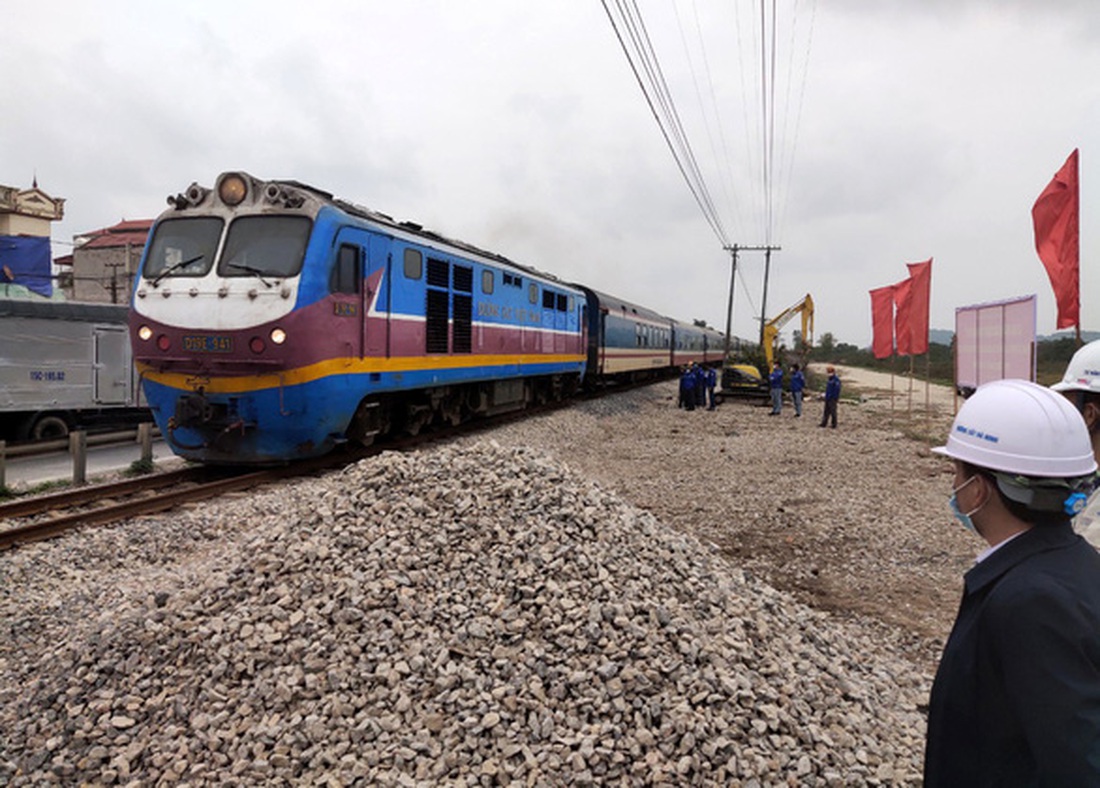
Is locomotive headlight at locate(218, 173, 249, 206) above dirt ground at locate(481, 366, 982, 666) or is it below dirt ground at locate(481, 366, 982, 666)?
above

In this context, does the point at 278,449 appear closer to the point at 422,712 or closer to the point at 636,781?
the point at 422,712

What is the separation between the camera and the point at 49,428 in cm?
1321

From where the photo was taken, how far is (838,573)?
6914mm

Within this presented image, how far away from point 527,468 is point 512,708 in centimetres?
245

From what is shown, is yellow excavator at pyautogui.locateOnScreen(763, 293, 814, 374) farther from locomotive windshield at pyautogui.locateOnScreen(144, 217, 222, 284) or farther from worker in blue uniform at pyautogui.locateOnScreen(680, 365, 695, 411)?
locomotive windshield at pyautogui.locateOnScreen(144, 217, 222, 284)

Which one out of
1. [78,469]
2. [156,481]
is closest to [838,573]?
Result: [156,481]

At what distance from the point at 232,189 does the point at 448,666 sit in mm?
7979

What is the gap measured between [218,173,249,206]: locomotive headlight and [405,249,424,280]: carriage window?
2.41m

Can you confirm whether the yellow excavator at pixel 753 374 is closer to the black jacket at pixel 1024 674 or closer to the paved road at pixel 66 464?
the paved road at pixel 66 464

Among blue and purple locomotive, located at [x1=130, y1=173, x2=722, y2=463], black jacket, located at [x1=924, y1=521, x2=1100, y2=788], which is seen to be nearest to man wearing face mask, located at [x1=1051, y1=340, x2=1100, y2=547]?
black jacket, located at [x1=924, y1=521, x2=1100, y2=788]

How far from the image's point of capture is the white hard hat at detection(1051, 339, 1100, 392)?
4.12 metres

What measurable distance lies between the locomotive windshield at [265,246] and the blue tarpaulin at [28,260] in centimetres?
1794

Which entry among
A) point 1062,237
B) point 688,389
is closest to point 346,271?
point 1062,237

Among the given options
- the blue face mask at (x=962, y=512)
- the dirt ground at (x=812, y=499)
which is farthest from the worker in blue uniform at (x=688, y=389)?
the blue face mask at (x=962, y=512)
